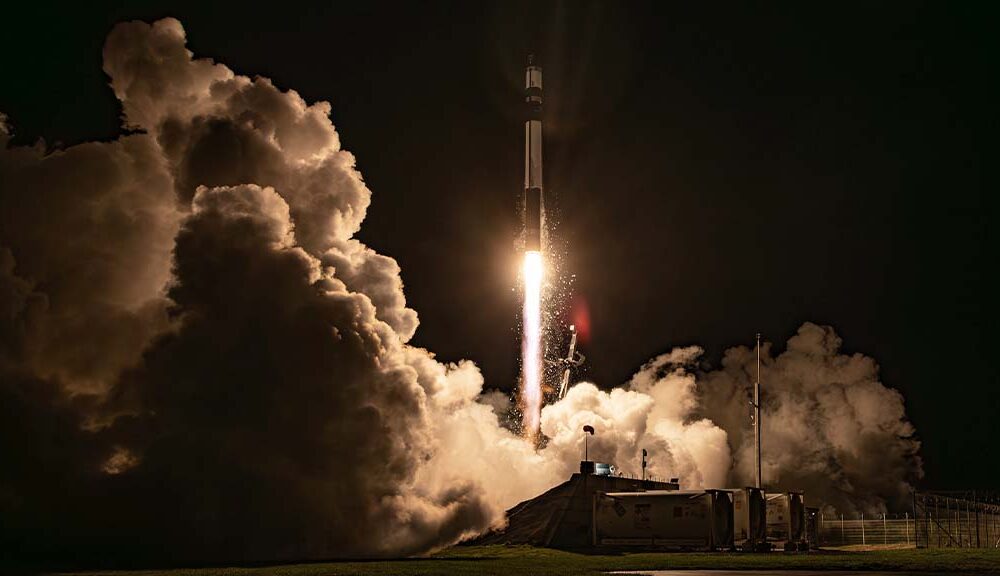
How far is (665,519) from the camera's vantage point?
77062 mm

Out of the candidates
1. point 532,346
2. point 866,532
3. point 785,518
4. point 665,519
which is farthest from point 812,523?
point 532,346

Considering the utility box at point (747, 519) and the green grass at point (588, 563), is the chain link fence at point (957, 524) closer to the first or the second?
the green grass at point (588, 563)

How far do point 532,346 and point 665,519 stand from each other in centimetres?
1909

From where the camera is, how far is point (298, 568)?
51.9 metres

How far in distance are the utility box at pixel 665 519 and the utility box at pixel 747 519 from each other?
62cm

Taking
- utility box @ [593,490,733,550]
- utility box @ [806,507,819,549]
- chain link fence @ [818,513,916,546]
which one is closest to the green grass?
utility box @ [593,490,733,550]

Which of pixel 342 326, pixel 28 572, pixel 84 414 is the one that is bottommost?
pixel 28 572

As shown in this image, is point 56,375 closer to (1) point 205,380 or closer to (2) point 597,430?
(1) point 205,380

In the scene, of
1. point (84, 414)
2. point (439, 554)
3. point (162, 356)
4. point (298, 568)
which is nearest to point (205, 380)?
point (162, 356)

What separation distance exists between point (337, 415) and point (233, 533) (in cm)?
743

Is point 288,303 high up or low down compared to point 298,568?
up

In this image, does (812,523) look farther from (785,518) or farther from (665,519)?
(665,519)

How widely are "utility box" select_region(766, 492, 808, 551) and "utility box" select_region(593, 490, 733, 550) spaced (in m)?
5.98

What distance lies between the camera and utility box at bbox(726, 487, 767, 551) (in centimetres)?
7638
